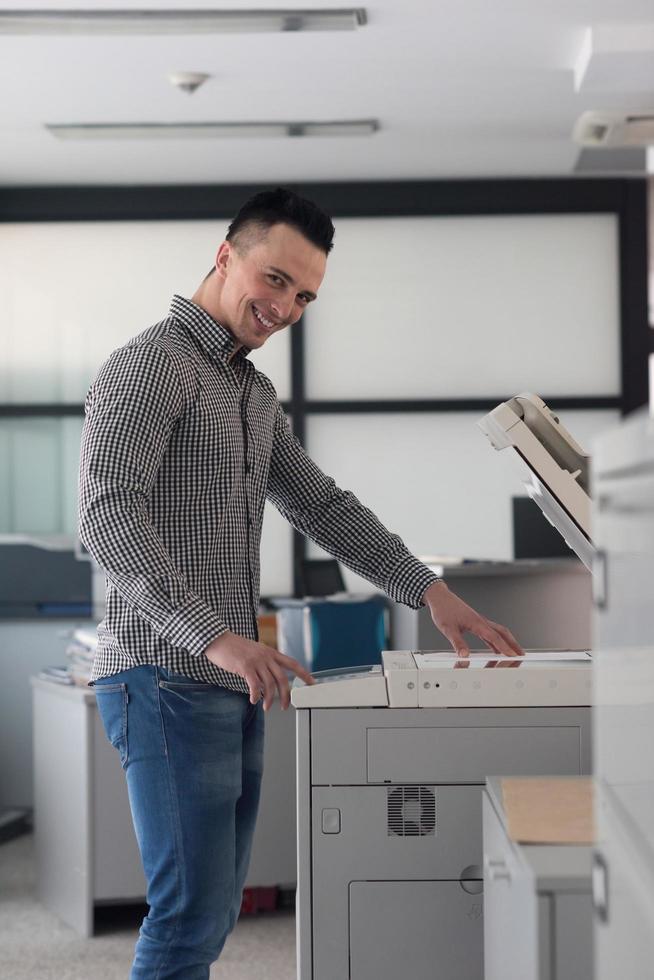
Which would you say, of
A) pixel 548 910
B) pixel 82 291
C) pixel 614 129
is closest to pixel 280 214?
pixel 548 910

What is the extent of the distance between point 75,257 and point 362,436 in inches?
58.8

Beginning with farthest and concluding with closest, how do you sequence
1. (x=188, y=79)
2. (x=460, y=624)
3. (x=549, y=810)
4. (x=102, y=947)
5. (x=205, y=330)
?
(x=188, y=79) < (x=102, y=947) < (x=460, y=624) < (x=205, y=330) < (x=549, y=810)

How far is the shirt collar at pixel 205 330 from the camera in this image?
5.46ft

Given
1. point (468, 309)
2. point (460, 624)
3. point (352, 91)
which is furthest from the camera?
point (468, 309)

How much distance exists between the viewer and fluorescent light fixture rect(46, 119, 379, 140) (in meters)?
4.05

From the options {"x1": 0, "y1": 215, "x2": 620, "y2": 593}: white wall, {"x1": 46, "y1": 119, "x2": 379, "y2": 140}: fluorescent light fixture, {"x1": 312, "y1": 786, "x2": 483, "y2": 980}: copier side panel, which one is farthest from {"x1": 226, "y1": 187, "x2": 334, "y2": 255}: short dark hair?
{"x1": 0, "y1": 215, "x2": 620, "y2": 593}: white wall

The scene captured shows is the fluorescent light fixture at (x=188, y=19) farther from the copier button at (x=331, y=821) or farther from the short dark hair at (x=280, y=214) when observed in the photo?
the copier button at (x=331, y=821)

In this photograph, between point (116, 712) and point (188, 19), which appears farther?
point (188, 19)

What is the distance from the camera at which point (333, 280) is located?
486 cm

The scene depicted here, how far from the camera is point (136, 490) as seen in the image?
147 centimetres

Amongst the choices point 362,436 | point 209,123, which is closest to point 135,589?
point 209,123

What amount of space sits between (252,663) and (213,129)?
309 centimetres

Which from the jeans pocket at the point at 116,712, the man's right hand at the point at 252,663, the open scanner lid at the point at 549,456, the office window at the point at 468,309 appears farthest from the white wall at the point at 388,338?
the man's right hand at the point at 252,663

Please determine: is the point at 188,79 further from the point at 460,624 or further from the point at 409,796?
the point at 409,796
